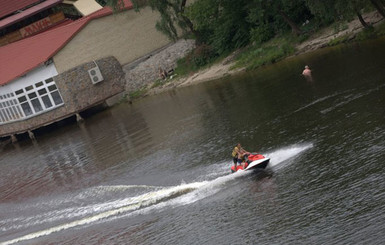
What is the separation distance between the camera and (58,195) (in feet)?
119

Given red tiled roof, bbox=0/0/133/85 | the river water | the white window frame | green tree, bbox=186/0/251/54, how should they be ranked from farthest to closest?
the white window frame, red tiled roof, bbox=0/0/133/85, green tree, bbox=186/0/251/54, the river water

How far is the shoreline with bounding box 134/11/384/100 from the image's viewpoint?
48059 mm

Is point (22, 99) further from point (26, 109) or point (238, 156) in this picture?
point (238, 156)

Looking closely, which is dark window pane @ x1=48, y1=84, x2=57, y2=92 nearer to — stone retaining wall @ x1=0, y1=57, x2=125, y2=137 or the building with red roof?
the building with red roof

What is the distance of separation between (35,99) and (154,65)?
13.5 metres

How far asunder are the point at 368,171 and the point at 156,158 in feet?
54.1

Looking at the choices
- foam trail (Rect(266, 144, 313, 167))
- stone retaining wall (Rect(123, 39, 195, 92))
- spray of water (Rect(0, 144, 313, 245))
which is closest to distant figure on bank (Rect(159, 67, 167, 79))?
stone retaining wall (Rect(123, 39, 195, 92))

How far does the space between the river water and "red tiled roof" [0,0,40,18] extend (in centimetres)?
3012

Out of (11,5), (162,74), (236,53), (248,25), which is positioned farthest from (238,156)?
(11,5)

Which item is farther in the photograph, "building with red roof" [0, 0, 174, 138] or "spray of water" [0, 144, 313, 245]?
"building with red roof" [0, 0, 174, 138]

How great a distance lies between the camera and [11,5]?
77062mm

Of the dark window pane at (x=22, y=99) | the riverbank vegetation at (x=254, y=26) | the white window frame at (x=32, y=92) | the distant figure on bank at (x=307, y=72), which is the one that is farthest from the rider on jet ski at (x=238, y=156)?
the dark window pane at (x=22, y=99)

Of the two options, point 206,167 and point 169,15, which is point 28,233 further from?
point 169,15

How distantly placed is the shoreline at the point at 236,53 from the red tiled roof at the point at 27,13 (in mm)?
19254
